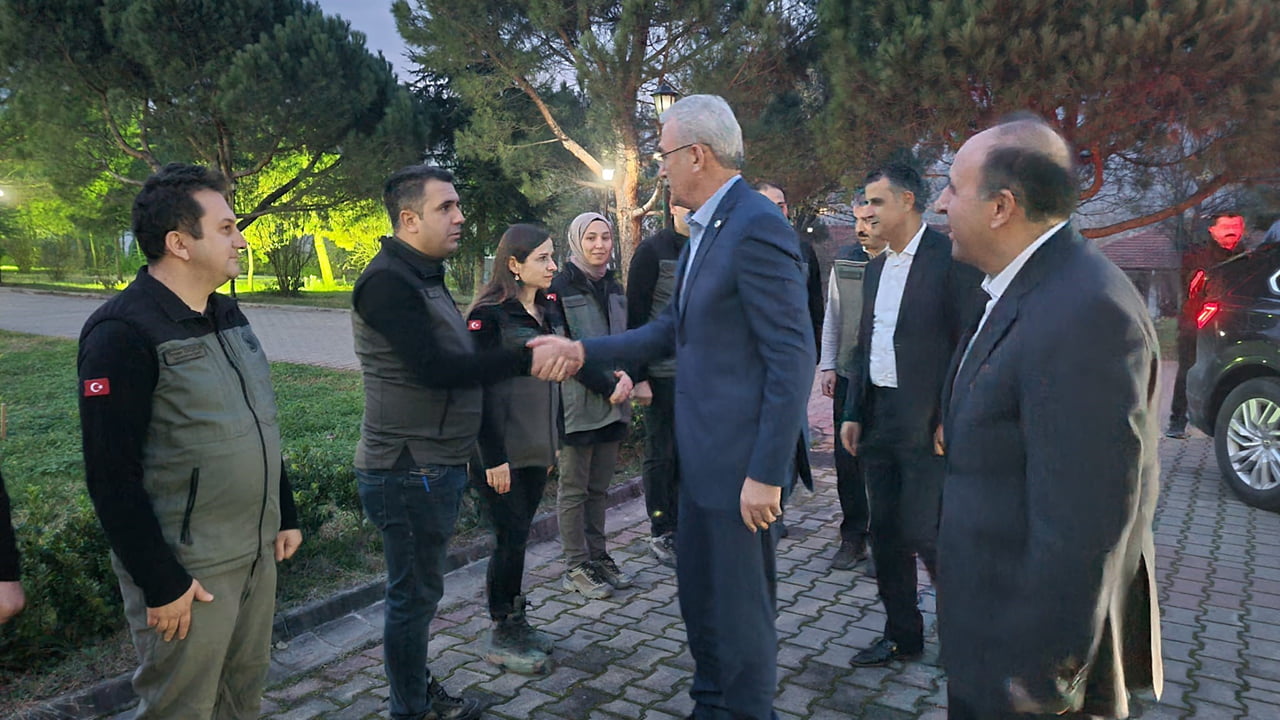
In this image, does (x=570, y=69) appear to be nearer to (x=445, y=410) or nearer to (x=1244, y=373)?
(x=1244, y=373)

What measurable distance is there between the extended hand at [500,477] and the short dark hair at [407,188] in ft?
3.69

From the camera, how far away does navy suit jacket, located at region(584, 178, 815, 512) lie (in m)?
2.73

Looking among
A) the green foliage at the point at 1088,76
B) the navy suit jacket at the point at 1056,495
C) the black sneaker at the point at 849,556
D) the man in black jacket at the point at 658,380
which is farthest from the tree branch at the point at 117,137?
the navy suit jacket at the point at 1056,495

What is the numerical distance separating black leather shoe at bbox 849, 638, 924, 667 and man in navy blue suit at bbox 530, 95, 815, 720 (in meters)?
1.13

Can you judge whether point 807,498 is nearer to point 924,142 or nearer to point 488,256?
point 924,142

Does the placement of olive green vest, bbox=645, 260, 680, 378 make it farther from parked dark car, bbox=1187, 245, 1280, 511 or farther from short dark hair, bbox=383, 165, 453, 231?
parked dark car, bbox=1187, 245, 1280, 511

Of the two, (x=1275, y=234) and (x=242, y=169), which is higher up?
(x=242, y=169)

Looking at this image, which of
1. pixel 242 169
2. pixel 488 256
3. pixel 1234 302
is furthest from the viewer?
pixel 488 256

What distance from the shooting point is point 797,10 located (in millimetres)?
19031

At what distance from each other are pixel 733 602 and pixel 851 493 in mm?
2586

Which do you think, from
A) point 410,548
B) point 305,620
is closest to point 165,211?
point 410,548

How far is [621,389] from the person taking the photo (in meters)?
4.54

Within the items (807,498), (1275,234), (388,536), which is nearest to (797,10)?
(1275,234)

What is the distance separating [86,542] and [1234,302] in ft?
25.6
